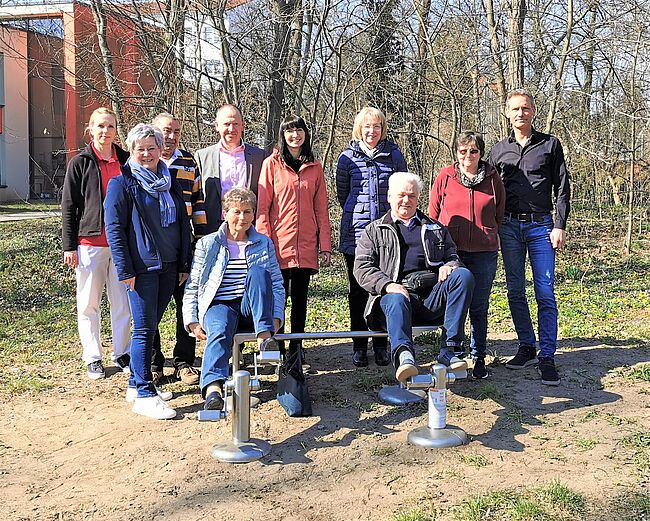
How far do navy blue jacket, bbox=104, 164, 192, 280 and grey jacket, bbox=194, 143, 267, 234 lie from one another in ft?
2.28

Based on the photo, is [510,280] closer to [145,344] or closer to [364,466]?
[364,466]

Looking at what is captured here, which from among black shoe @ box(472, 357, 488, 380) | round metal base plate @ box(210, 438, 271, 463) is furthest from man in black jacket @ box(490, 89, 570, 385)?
round metal base plate @ box(210, 438, 271, 463)

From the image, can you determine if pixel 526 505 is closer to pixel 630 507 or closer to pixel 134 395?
pixel 630 507

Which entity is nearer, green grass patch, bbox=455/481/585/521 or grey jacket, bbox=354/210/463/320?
green grass patch, bbox=455/481/585/521

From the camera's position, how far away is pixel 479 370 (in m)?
5.44

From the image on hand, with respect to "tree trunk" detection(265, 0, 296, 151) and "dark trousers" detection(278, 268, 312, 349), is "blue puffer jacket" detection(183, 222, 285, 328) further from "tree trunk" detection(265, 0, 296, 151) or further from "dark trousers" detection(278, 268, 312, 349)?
"tree trunk" detection(265, 0, 296, 151)

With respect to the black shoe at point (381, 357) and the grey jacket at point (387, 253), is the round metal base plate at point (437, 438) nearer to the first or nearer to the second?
the grey jacket at point (387, 253)

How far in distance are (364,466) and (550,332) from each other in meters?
2.16

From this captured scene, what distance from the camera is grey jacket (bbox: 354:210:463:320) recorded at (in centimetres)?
483

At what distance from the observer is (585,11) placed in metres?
10.7

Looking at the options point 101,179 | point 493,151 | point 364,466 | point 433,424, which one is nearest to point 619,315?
point 493,151

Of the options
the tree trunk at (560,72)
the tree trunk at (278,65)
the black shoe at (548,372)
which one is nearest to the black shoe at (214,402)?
the black shoe at (548,372)

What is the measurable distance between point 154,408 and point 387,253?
1760 mm

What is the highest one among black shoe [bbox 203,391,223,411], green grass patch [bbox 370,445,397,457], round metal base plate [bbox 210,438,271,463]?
black shoe [bbox 203,391,223,411]
